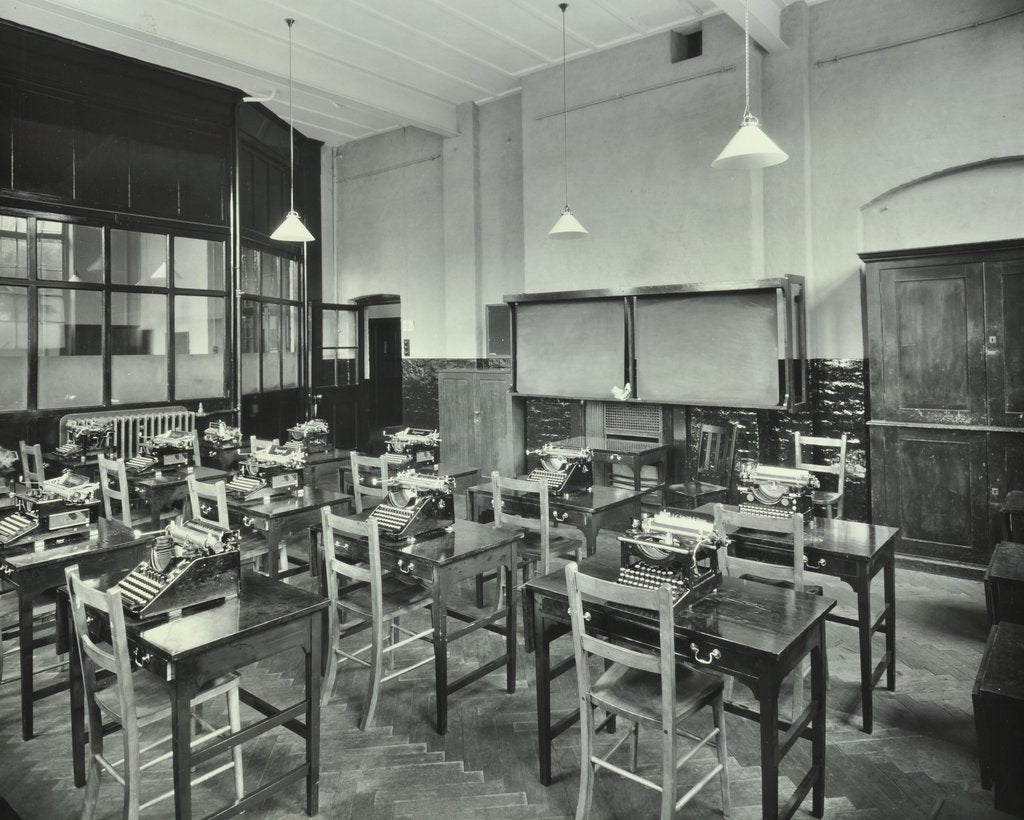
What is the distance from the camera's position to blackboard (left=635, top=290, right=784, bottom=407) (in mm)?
6191

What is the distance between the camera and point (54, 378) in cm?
699

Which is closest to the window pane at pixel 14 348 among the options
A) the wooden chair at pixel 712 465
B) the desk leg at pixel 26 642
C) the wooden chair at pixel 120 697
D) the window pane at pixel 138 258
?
the window pane at pixel 138 258

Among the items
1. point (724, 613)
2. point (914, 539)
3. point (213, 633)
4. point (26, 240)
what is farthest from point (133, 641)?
point (26, 240)

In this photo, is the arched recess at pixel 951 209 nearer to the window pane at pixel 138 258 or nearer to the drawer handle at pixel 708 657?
the drawer handle at pixel 708 657

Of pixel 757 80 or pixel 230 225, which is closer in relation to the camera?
pixel 757 80

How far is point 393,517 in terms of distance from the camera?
11.8 ft

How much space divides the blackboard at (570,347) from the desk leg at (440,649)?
432 cm

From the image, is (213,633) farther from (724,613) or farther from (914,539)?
(914,539)

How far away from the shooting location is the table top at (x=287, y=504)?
4090 millimetres

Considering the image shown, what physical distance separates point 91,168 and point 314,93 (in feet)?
8.69

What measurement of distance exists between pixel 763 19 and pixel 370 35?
3.79 m

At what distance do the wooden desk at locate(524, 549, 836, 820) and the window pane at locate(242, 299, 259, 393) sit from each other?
691cm

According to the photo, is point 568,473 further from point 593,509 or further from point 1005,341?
point 1005,341

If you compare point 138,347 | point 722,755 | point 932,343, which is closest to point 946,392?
point 932,343
